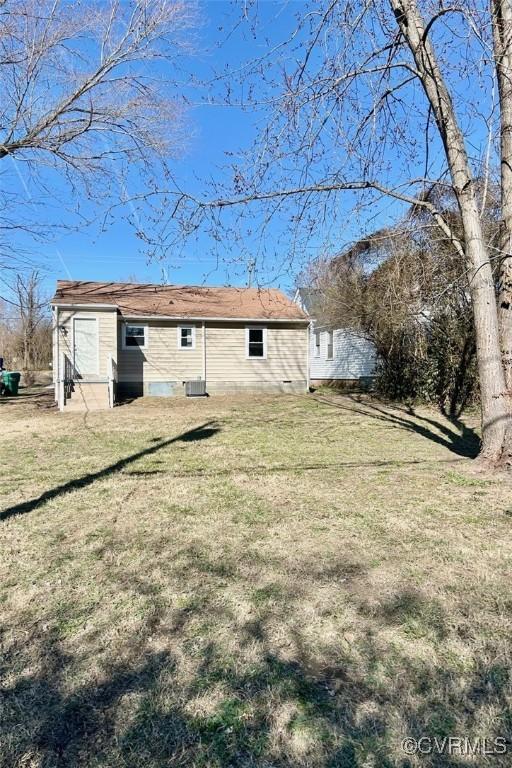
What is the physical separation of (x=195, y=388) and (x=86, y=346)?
374 centimetres

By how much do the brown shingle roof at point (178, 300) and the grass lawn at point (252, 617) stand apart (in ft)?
35.5

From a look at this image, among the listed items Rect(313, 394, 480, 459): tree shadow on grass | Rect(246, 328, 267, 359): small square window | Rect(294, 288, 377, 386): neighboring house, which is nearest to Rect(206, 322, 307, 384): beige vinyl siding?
Rect(246, 328, 267, 359): small square window

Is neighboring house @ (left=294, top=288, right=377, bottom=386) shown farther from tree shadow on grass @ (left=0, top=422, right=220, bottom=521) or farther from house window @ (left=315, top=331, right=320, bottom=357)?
tree shadow on grass @ (left=0, top=422, right=220, bottom=521)

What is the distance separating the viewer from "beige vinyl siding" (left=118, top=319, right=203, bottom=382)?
15.7 meters

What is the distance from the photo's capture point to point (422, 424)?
10.3 meters

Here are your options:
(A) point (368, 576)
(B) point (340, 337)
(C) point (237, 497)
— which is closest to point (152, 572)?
(A) point (368, 576)

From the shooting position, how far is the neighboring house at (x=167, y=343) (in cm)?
1409

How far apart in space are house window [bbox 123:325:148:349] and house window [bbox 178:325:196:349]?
1.18m

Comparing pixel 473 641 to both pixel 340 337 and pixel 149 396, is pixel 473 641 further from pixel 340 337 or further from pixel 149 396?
pixel 340 337

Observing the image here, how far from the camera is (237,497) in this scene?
487cm

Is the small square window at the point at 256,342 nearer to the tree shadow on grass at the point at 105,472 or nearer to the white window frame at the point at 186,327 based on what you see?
the white window frame at the point at 186,327

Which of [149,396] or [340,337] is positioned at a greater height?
[340,337]

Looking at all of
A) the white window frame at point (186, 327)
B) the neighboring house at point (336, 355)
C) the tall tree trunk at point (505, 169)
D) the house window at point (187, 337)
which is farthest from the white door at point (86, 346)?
the tall tree trunk at point (505, 169)

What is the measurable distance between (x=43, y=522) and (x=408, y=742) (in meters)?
3.42
